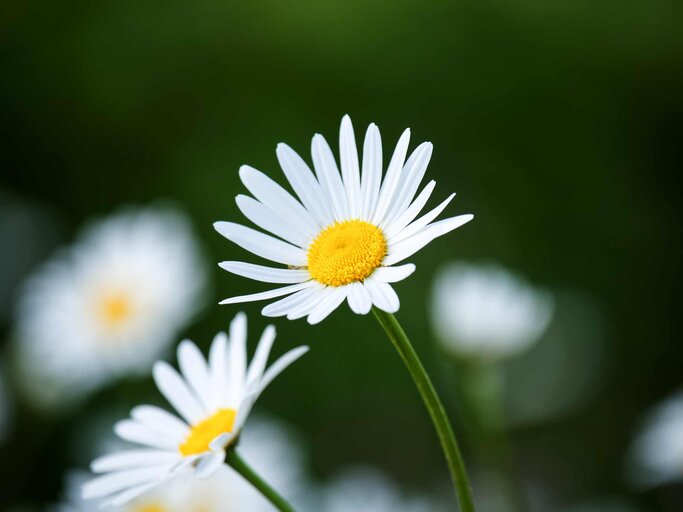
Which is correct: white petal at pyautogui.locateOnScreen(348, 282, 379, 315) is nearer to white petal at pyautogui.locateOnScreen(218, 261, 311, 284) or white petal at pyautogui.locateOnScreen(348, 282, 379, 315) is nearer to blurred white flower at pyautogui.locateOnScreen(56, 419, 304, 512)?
white petal at pyautogui.locateOnScreen(218, 261, 311, 284)

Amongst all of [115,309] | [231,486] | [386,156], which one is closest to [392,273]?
[231,486]

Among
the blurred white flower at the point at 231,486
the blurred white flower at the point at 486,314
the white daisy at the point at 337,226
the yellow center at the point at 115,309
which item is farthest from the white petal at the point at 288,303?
the yellow center at the point at 115,309

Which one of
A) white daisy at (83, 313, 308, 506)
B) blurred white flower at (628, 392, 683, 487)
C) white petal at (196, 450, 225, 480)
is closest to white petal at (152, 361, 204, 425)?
white daisy at (83, 313, 308, 506)

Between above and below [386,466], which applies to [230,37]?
above

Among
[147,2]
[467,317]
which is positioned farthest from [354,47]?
[467,317]

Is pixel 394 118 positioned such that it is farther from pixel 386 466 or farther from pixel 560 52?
pixel 386 466
